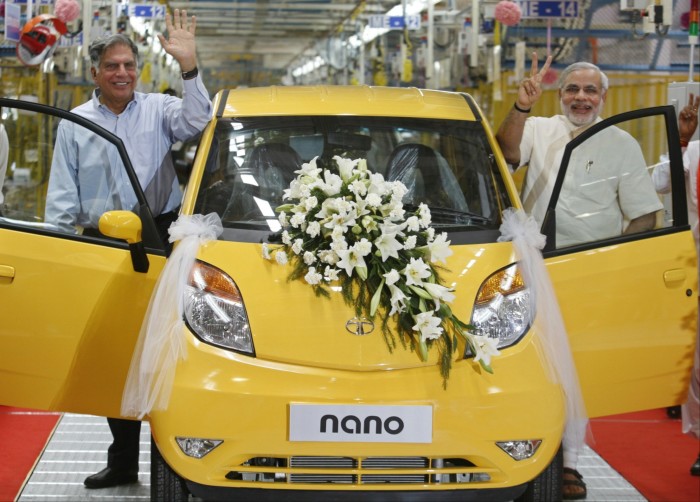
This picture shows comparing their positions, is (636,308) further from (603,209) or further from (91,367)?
(91,367)

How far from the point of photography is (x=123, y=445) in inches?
178

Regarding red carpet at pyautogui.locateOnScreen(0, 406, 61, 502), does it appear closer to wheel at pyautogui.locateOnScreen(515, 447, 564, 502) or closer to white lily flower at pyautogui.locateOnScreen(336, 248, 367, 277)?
white lily flower at pyautogui.locateOnScreen(336, 248, 367, 277)

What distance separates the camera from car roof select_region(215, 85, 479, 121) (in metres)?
4.18

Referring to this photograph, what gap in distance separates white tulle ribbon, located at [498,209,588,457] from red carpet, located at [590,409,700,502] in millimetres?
1142

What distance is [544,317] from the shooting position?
3.45 metres

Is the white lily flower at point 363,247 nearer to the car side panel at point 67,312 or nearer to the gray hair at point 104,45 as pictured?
the car side panel at point 67,312

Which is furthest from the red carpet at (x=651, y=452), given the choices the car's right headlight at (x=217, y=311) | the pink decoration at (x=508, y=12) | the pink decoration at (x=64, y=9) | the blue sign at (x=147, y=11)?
the blue sign at (x=147, y=11)

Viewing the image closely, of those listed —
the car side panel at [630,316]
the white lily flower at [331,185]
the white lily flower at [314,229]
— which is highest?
the white lily flower at [331,185]

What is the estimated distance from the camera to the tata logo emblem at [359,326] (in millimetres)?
3307

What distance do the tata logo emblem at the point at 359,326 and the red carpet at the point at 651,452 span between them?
1770 mm

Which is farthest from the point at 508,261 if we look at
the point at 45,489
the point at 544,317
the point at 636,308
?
the point at 45,489

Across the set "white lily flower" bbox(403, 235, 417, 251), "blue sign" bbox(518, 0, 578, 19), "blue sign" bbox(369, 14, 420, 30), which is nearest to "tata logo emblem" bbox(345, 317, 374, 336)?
"white lily flower" bbox(403, 235, 417, 251)

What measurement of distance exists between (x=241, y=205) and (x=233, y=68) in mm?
37109

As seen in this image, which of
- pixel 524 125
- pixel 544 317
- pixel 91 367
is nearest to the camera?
pixel 544 317
